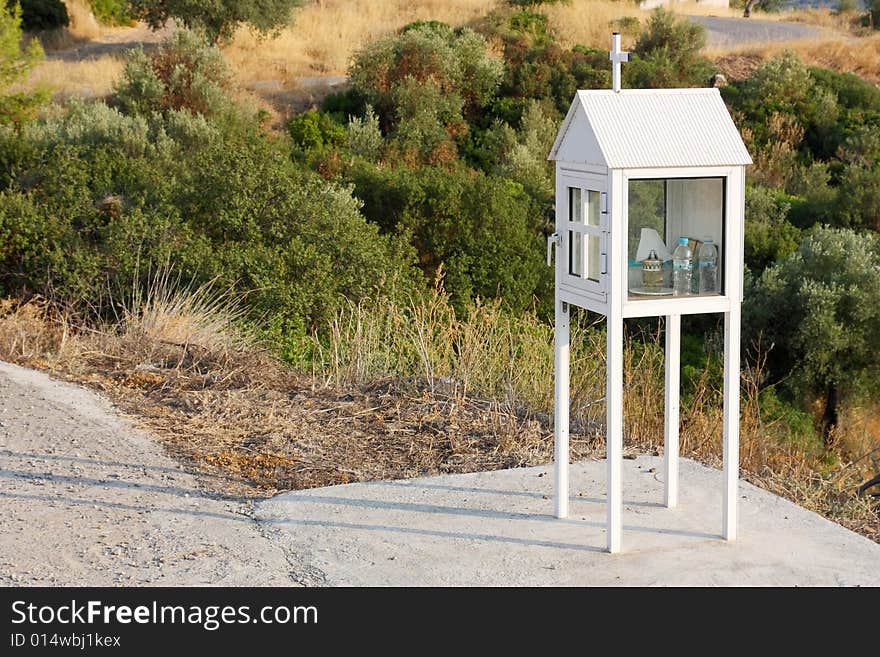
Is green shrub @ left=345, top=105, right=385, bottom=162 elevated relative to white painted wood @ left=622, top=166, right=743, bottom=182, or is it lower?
lower

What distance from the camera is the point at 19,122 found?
18.1 metres

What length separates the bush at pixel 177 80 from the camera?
19.6 m

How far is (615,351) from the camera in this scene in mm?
4020

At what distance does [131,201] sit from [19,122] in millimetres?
6710

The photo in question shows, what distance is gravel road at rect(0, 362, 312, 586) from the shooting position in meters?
3.99

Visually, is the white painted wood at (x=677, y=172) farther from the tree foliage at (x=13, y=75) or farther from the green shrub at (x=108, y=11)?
the green shrub at (x=108, y=11)

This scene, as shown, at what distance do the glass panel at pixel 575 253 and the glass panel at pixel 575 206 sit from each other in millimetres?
54

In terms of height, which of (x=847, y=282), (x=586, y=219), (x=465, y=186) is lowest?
(x=847, y=282)

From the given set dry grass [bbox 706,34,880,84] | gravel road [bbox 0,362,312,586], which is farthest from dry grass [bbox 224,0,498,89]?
gravel road [bbox 0,362,312,586]

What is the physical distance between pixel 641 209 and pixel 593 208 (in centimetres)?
17

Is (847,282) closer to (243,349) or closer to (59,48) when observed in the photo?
(243,349)

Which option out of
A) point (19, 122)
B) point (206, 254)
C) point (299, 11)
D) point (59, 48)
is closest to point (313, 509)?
point (206, 254)

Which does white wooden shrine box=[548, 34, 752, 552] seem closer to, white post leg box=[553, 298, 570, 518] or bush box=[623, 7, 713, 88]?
white post leg box=[553, 298, 570, 518]

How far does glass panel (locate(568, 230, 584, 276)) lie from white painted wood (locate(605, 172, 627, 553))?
0.31 meters
